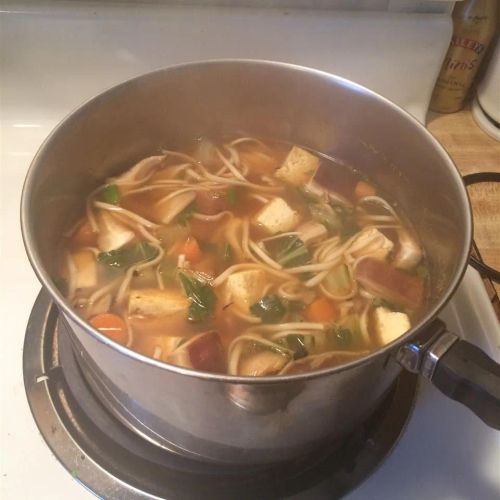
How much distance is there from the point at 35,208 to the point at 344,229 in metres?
0.76

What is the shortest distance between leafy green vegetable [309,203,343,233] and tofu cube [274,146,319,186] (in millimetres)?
94

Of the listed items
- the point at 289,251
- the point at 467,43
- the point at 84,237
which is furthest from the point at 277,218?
the point at 467,43

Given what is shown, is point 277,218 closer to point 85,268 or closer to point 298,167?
point 298,167

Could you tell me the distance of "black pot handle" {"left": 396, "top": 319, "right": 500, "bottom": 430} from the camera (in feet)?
2.59

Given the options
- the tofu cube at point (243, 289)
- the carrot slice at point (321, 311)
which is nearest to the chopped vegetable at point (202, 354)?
the tofu cube at point (243, 289)

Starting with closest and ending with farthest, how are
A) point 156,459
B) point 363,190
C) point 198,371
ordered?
point 198,371
point 156,459
point 363,190

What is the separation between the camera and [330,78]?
1306mm

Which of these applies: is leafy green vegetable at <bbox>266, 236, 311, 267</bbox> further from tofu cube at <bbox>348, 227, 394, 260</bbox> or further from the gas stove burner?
the gas stove burner

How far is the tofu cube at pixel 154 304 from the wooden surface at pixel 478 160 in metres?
0.74

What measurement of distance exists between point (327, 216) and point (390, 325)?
37cm

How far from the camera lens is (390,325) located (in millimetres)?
1203

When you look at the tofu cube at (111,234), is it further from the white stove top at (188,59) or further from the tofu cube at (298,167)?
the tofu cube at (298,167)

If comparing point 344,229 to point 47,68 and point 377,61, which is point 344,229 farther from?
point 47,68

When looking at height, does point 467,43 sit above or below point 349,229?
above
